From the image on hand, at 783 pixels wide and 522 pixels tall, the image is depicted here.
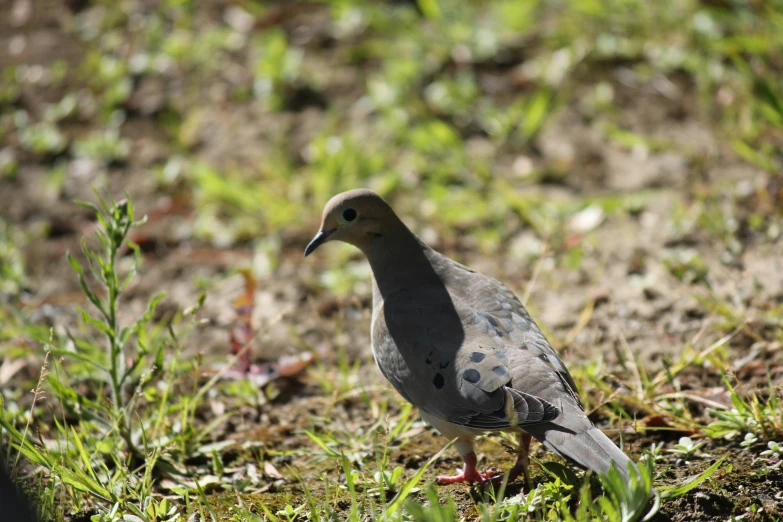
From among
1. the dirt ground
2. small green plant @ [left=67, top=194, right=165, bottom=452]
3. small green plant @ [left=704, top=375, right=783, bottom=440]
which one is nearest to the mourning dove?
the dirt ground

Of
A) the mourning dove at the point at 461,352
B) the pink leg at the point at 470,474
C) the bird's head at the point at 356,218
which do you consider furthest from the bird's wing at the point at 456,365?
the bird's head at the point at 356,218

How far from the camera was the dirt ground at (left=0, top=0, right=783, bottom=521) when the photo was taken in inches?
149

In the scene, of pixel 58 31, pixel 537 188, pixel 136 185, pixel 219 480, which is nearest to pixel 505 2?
pixel 537 188

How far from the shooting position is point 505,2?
24.1ft

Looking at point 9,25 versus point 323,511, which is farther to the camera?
point 9,25

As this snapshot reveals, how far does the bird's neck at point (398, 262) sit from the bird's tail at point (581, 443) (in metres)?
1.11

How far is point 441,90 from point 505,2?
1347 millimetres

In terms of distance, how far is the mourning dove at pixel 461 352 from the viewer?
2.89m

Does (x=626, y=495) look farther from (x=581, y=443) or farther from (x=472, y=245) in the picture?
(x=472, y=245)

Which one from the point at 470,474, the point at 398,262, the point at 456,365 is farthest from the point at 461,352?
the point at 398,262

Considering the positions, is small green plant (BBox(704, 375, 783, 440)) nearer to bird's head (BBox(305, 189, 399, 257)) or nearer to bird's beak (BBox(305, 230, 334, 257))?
bird's head (BBox(305, 189, 399, 257))

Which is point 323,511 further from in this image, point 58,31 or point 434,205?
point 58,31

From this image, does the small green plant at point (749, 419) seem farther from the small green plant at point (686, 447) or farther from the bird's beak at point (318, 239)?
the bird's beak at point (318, 239)

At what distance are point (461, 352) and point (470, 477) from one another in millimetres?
508
